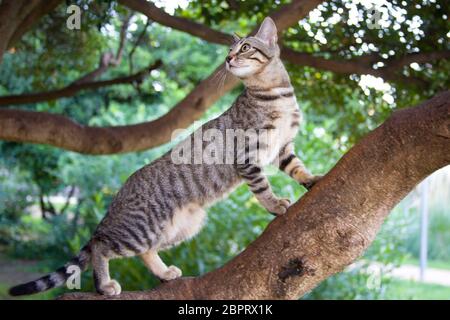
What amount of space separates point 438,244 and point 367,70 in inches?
275

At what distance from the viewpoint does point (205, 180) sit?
3.20m

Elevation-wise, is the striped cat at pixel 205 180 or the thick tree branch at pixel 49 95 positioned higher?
the thick tree branch at pixel 49 95

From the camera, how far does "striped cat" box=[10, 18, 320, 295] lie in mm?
3037

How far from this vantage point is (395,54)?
14.7 feet

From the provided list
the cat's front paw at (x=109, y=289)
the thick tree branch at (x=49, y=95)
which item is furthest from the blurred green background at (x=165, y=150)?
the cat's front paw at (x=109, y=289)

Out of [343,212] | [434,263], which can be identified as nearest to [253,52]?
[343,212]

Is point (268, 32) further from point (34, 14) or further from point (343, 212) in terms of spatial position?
point (34, 14)

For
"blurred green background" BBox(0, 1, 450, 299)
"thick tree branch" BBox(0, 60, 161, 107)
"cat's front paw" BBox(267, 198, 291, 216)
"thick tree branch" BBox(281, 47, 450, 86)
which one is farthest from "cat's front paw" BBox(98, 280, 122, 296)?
"thick tree branch" BBox(0, 60, 161, 107)

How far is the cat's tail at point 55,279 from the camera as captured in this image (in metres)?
2.79

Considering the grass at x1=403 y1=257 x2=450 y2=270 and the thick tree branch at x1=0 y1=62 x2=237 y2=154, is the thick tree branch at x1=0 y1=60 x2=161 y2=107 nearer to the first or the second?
the thick tree branch at x1=0 y1=62 x2=237 y2=154

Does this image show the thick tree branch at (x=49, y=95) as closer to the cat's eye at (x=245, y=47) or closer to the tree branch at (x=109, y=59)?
the tree branch at (x=109, y=59)

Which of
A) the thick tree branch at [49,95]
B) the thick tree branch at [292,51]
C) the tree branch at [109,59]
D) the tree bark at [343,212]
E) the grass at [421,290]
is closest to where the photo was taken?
the tree bark at [343,212]

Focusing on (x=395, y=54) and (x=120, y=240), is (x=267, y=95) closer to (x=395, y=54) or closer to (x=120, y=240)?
(x=120, y=240)

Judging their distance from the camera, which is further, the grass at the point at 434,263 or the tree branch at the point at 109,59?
the grass at the point at 434,263
